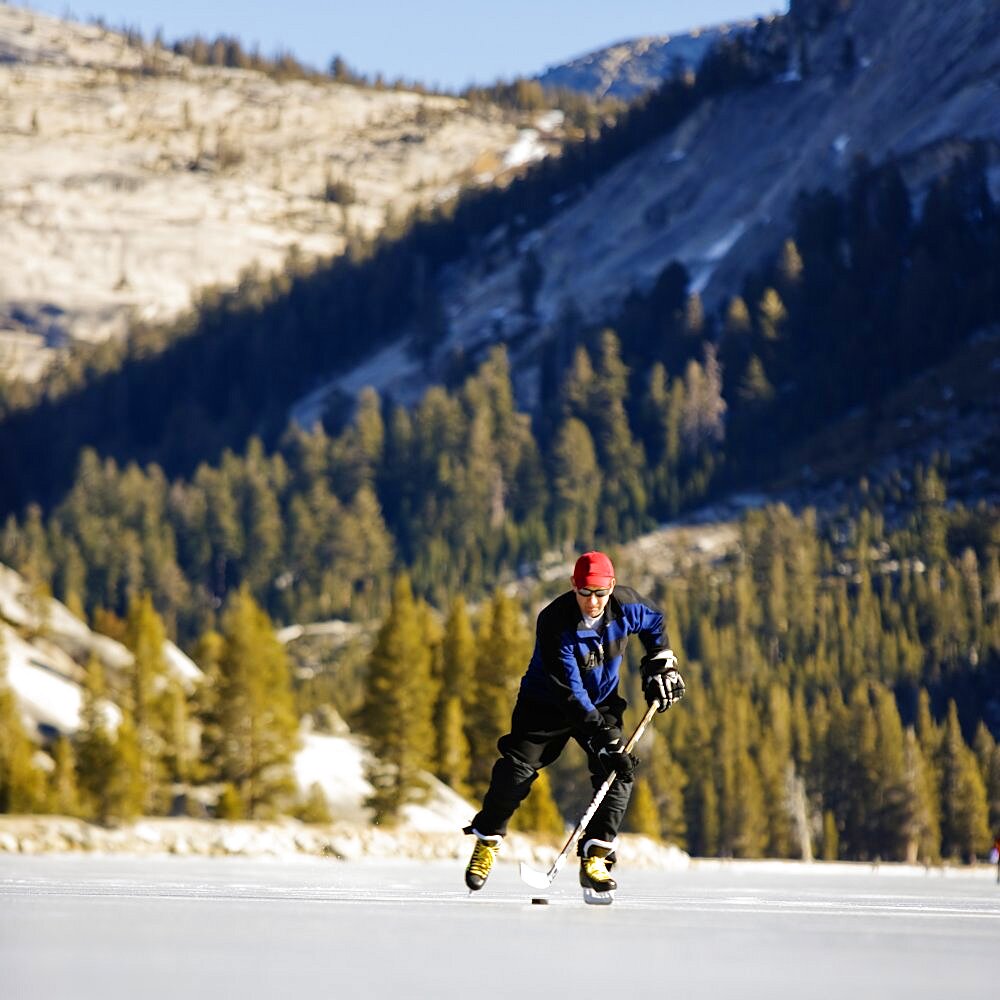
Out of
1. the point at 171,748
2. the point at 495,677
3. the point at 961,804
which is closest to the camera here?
the point at 495,677

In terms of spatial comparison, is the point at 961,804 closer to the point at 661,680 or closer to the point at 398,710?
the point at 398,710

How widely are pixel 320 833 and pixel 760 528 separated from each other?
468 ft

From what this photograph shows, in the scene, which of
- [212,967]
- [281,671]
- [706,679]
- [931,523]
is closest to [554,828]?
[281,671]

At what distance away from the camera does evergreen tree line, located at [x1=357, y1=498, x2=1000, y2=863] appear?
205ft

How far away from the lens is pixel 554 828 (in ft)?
212

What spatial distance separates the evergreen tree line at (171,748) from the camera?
187 ft

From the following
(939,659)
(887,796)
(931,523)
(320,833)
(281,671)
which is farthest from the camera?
(931,523)

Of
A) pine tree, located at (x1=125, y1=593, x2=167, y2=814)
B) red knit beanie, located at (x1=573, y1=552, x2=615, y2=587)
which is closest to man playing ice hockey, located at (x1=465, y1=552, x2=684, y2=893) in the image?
red knit beanie, located at (x1=573, y1=552, x2=615, y2=587)

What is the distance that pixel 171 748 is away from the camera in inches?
2630

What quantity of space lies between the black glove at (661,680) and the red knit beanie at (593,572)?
72 cm

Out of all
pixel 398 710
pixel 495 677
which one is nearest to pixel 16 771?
pixel 398 710

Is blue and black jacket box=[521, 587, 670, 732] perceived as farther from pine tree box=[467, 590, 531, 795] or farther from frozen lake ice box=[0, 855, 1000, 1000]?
pine tree box=[467, 590, 531, 795]

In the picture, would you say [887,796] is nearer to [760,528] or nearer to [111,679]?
[111,679]

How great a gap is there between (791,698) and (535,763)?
130214 mm
